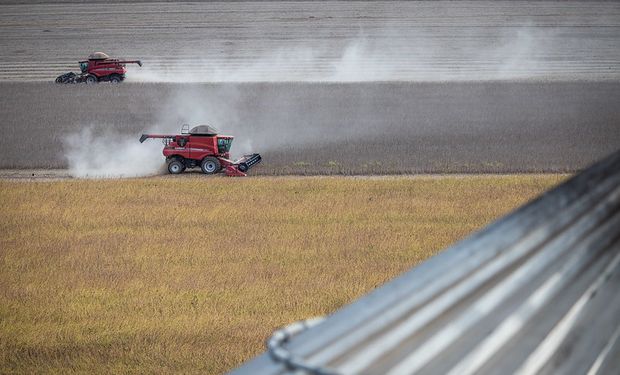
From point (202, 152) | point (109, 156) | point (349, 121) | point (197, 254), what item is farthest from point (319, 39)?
point (197, 254)

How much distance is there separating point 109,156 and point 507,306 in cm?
3110

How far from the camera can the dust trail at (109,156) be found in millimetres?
30188

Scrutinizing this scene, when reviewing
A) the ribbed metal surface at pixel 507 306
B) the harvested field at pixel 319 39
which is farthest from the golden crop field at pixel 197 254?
the harvested field at pixel 319 39

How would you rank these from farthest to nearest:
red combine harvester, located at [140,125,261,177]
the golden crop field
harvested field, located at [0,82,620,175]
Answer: harvested field, located at [0,82,620,175] → red combine harvester, located at [140,125,261,177] → the golden crop field

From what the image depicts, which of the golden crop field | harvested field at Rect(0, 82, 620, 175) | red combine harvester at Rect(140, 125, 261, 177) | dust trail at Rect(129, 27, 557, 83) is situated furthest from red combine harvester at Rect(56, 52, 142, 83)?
the golden crop field

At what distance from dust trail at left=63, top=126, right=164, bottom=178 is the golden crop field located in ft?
10.1

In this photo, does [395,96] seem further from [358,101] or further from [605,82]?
[605,82]

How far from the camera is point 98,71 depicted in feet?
160

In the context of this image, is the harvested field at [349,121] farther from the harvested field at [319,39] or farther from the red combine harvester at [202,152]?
the harvested field at [319,39]

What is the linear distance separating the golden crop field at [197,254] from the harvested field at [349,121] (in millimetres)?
4022

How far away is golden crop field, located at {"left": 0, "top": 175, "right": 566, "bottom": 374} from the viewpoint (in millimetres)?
11797

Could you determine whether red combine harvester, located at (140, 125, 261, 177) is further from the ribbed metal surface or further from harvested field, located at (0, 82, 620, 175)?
the ribbed metal surface

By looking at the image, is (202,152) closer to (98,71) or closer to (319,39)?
(98,71)

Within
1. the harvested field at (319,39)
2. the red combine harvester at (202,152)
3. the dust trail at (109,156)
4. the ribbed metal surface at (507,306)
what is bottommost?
the ribbed metal surface at (507,306)
